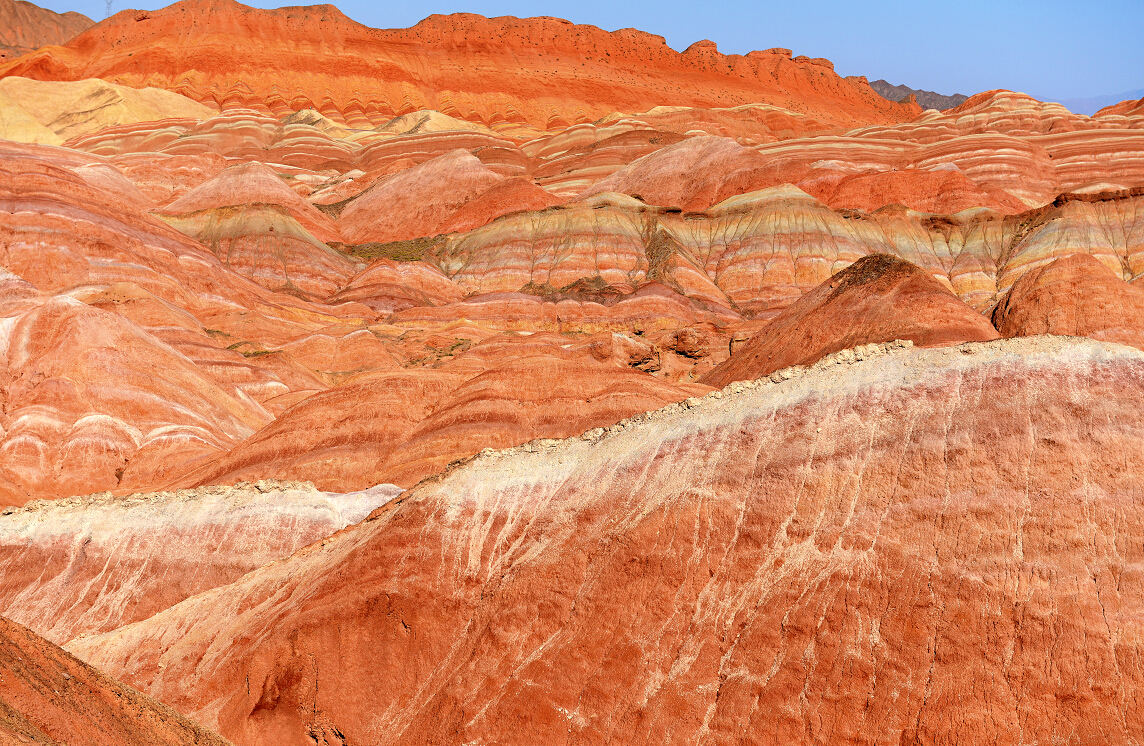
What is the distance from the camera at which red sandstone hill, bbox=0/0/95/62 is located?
174375 millimetres

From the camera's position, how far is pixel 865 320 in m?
21.8

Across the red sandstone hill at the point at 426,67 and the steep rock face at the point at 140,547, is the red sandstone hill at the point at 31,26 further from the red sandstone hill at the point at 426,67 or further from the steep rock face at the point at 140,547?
the steep rock face at the point at 140,547

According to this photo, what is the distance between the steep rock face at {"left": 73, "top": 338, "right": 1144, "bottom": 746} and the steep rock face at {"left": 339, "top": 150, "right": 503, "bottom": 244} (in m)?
55.3

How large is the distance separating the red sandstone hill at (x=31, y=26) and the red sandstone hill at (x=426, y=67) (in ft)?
217

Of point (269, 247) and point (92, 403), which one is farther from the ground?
point (269, 247)

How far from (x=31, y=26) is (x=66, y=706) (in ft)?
702

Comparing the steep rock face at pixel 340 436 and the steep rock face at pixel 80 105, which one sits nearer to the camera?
the steep rock face at pixel 340 436

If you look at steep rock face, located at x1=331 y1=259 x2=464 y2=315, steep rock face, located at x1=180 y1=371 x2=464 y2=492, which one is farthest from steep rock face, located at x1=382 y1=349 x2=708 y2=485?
steep rock face, located at x1=331 y1=259 x2=464 y2=315

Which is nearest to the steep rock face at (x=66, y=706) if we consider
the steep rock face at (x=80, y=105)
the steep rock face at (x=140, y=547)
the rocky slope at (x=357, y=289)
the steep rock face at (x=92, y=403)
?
the steep rock face at (x=140, y=547)

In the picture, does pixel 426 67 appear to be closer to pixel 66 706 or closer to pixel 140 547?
pixel 140 547

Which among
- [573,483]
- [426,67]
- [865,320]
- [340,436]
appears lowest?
[340,436]

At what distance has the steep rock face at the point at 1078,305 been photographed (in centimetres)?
2272

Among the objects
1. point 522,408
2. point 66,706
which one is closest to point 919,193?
point 522,408

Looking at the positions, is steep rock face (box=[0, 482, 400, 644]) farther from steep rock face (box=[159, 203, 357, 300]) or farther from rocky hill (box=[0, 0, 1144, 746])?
steep rock face (box=[159, 203, 357, 300])
